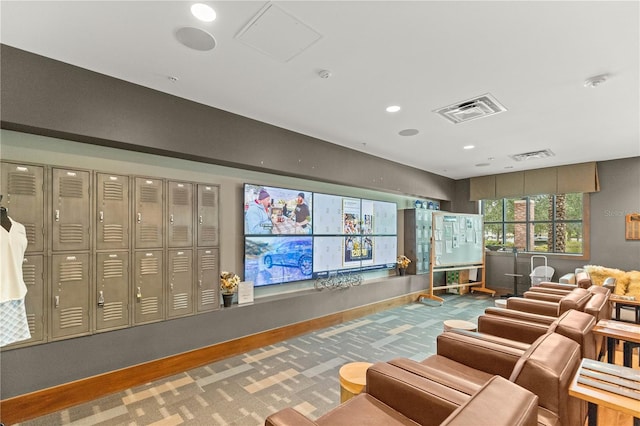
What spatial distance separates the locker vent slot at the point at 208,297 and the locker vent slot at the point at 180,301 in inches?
6.9

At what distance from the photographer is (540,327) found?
8.28 feet

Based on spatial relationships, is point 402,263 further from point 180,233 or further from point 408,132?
point 180,233

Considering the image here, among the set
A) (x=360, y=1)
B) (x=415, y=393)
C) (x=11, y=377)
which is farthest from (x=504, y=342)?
(x=11, y=377)

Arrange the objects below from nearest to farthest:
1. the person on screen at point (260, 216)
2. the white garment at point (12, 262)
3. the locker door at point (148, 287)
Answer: the white garment at point (12, 262) → the locker door at point (148, 287) → the person on screen at point (260, 216)

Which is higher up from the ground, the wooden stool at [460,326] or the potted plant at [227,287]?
the potted plant at [227,287]

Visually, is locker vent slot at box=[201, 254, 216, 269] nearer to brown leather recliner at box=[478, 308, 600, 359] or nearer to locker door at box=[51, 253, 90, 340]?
locker door at box=[51, 253, 90, 340]

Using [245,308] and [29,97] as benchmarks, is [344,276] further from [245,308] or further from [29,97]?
[29,97]

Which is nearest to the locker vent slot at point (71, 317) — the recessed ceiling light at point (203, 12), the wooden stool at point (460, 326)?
the recessed ceiling light at point (203, 12)

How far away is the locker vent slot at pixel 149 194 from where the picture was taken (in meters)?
3.05

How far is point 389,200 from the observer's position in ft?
20.9

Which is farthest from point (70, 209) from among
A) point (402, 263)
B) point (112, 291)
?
point (402, 263)

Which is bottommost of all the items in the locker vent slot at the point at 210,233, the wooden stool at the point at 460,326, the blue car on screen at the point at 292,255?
the wooden stool at the point at 460,326

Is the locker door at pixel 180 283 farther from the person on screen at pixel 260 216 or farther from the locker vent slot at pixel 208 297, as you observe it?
the person on screen at pixel 260 216

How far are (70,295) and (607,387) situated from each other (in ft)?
12.1
